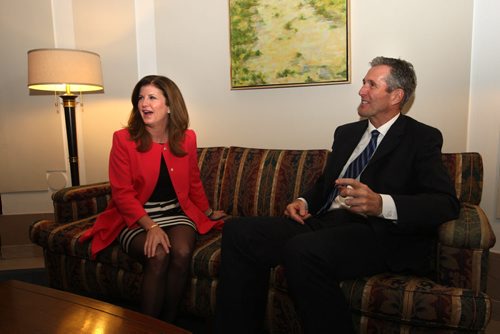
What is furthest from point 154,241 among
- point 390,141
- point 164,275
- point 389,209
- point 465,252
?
point 465,252

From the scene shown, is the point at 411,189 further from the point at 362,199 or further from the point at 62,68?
the point at 62,68

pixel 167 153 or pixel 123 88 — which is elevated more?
pixel 123 88

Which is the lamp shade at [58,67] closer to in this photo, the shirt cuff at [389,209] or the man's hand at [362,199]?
the man's hand at [362,199]

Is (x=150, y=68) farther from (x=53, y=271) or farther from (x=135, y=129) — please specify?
(x=53, y=271)

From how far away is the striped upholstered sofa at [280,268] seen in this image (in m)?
1.39

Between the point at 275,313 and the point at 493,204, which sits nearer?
the point at 275,313

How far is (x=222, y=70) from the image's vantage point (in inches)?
115

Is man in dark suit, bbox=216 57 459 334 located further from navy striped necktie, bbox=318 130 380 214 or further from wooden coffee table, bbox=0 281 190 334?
wooden coffee table, bbox=0 281 190 334

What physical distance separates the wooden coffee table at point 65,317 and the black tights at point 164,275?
1.35 ft

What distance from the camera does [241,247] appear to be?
1.65m

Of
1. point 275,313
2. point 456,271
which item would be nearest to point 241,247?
point 275,313

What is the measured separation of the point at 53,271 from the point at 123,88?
5.22 ft

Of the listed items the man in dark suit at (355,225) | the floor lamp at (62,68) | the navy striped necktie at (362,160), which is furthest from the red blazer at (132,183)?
the floor lamp at (62,68)

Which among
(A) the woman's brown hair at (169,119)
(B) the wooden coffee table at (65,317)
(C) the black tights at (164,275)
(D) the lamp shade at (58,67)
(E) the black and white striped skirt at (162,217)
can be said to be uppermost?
(D) the lamp shade at (58,67)
